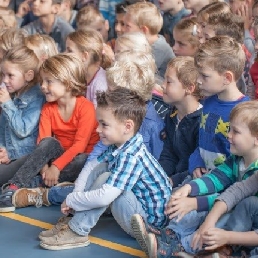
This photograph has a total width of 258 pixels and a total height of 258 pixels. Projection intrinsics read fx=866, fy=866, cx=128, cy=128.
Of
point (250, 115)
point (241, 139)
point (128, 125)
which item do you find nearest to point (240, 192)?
point (241, 139)

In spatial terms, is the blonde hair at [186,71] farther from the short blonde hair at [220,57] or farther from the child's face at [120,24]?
the child's face at [120,24]

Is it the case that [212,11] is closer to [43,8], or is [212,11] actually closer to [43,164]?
[43,164]

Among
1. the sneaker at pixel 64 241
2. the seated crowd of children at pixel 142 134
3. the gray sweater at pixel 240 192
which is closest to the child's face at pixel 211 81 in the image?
the seated crowd of children at pixel 142 134

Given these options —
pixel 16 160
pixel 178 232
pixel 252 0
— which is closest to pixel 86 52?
pixel 16 160

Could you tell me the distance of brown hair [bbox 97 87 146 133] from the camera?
210 inches

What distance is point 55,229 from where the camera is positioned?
18.0 ft

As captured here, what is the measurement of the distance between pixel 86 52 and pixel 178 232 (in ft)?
8.29

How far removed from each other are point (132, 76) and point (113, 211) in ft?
3.59

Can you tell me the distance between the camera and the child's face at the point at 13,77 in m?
6.86

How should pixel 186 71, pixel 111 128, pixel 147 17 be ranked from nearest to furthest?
pixel 111 128
pixel 186 71
pixel 147 17

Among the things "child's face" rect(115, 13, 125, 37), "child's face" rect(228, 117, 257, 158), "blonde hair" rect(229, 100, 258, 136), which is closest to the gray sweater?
"child's face" rect(228, 117, 257, 158)

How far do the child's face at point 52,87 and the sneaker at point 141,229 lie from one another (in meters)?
1.73

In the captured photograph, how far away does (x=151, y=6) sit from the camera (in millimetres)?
8188

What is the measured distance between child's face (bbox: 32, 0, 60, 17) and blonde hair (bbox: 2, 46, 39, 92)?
102 inches
